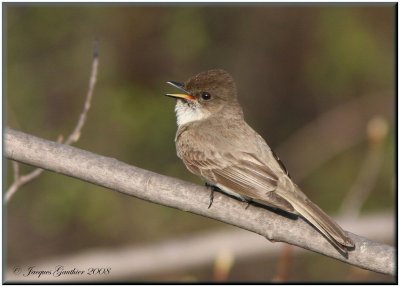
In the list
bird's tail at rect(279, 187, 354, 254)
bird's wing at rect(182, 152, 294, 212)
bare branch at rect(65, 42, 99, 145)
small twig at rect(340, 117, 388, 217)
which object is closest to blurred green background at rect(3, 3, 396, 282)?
small twig at rect(340, 117, 388, 217)

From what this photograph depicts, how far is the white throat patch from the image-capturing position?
639 cm

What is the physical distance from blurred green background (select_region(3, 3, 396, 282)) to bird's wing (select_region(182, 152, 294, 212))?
10.9 ft

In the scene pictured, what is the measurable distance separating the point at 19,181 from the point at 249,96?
5.88 metres

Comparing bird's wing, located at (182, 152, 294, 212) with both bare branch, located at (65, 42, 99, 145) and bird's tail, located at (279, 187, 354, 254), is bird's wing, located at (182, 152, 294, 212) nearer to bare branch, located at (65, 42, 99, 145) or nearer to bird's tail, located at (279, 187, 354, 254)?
bird's tail, located at (279, 187, 354, 254)

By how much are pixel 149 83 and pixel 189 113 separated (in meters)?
Answer: 3.15

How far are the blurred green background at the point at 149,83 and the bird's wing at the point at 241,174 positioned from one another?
131 inches

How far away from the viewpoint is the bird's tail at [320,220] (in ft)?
14.6

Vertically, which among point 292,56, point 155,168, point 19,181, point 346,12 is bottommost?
point 155,168

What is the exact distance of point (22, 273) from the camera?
637 cm

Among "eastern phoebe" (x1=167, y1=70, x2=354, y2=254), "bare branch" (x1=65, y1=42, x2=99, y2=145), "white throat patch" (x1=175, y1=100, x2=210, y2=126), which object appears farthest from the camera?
"white throat patch" (x1=175, y1=100, x2=210, y2=126)

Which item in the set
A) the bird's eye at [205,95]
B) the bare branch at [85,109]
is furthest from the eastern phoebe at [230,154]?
the bare branch at [85,109]

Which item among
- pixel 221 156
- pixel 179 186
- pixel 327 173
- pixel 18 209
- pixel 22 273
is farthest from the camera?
pixel 327 173

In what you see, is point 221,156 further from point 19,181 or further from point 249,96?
point 249,96

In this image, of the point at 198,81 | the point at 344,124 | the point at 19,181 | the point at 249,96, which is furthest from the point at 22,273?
the point at 344,124
